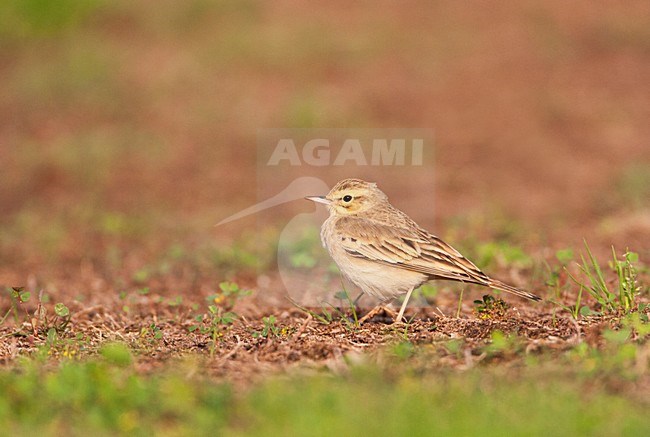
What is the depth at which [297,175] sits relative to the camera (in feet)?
54.2

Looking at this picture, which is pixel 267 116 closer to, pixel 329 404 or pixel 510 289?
pixel 510 289

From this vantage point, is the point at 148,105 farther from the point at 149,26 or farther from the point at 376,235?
the point at 376,235

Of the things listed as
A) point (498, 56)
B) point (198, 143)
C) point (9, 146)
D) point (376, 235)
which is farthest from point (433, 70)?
→ point (376, 235)

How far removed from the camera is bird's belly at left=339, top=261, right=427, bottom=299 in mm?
7914

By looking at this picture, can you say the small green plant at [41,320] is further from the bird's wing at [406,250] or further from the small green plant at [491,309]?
the small green plant at [491,309]

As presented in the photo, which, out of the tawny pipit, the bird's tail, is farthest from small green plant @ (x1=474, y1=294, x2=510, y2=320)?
the bird's tail

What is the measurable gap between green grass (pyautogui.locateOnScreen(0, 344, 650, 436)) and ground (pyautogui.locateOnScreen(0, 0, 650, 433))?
20 cm

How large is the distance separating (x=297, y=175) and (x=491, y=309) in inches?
354

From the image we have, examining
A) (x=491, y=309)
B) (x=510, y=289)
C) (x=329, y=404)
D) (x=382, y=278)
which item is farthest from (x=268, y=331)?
(x=329, y=404)

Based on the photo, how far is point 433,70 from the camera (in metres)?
20.4

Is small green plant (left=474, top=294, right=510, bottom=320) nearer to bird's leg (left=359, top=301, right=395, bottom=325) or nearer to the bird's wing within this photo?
the bird's wing

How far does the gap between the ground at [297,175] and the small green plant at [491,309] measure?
2cm

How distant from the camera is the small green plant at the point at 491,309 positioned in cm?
779

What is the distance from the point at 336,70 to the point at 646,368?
14984 mm
